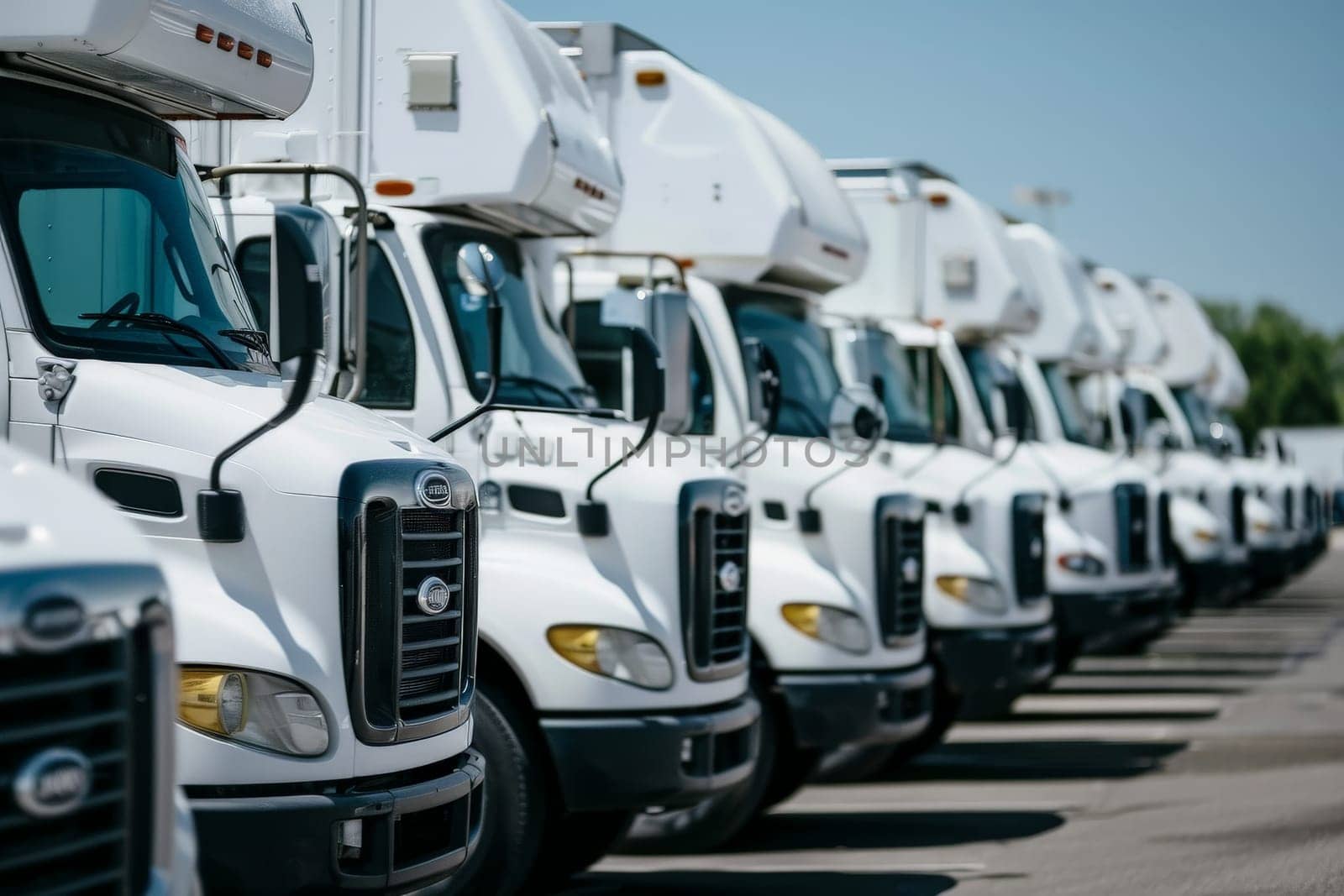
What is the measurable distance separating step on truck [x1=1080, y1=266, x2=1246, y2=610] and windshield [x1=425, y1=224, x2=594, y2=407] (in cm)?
1099

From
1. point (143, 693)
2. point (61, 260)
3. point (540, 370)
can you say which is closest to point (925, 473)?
point (540, 370)

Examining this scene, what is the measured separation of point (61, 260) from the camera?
5410mm

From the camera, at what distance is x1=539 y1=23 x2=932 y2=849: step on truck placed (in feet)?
30.9

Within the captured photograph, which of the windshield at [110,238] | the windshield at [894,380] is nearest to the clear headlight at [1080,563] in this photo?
the windshield at [894,380]

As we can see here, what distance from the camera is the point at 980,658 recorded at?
37.9ft

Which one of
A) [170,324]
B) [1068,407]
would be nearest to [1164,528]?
[1068,407]

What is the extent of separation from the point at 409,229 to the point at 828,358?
375 cm

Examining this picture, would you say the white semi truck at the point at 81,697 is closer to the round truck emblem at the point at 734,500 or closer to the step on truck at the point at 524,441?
the step on truck at the point at 524,441

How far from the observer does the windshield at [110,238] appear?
5.35 m

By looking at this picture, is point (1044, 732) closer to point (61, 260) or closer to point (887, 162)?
point (887, 162)

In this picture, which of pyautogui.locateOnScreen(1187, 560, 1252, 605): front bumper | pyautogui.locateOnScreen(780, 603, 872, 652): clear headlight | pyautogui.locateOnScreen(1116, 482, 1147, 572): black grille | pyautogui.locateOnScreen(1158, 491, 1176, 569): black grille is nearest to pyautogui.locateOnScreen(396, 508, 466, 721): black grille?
pyautogui.locateOnScreen(780, 603, 872, 652): clear headlight

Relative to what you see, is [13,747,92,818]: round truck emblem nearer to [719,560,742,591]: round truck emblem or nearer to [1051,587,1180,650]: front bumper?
[719,560,742,591]: round truck emblem

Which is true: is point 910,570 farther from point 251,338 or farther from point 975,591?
point 251,338

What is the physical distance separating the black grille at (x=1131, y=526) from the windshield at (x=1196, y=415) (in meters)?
7.60
